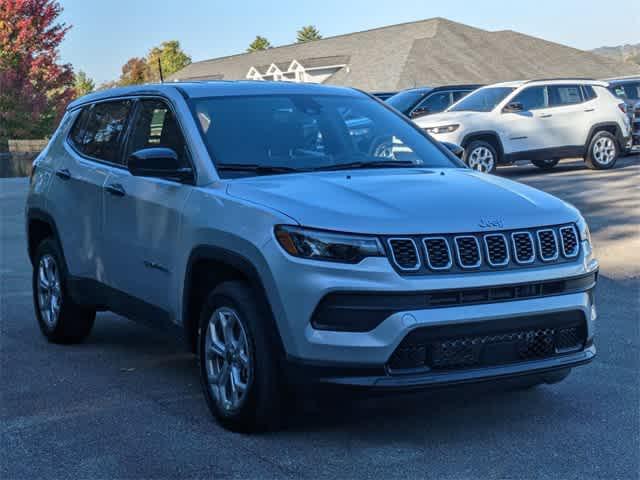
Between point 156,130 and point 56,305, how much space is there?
1842 millimetres

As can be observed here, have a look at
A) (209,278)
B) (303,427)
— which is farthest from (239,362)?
(209,278)

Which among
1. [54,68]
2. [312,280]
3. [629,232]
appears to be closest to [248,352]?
[312,280]

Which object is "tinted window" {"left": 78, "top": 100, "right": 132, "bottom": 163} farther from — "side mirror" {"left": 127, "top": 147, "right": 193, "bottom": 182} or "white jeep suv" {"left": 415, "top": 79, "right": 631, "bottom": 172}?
"white jeep suv" {"left": 415, "top": 79, "right": 631, "bottom": 172}

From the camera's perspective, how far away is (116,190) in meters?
6.83

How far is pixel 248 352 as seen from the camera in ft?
17.3

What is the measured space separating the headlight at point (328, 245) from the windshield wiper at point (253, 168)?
948mm

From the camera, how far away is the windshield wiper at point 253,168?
19.6 ft

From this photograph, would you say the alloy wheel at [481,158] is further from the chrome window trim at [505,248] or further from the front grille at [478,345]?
the chrome window trim at [505,248]

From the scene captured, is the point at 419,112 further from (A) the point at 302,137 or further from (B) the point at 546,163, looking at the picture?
(A) the point at 302,137

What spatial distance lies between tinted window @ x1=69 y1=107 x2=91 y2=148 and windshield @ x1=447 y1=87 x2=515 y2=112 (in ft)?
47.0

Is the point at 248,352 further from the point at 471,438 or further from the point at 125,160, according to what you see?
the point at 125,160

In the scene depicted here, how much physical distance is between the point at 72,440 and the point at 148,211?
1.49 meters

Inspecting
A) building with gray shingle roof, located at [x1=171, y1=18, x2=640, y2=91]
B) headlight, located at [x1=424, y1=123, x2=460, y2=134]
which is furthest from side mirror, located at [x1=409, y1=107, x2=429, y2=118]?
building with gray shingle roof, located at [x1=171, y1=18, x2=640, y2=91]

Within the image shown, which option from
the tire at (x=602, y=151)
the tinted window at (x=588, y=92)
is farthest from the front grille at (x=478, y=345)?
the tinted window at (x=588, y=92)
